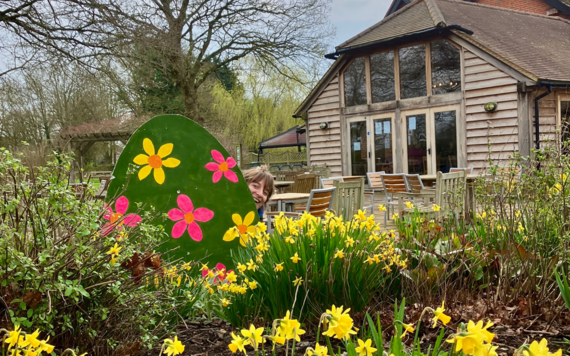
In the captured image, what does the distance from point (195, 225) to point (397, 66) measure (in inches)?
450

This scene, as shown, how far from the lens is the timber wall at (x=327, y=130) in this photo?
580 inches

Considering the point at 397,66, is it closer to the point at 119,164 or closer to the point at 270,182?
the point at 270,182

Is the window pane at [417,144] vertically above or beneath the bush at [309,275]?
above

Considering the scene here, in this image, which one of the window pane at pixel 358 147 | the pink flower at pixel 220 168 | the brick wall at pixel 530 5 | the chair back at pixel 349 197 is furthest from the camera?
the brick wall at pixel 530 5

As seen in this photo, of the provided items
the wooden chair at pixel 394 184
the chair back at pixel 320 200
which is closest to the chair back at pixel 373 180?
the wooden chair at pixel 394 184

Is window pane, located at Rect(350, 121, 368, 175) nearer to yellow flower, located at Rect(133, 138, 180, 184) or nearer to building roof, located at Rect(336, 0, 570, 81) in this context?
building roof, located at Rect(336, 0, 570, 81)

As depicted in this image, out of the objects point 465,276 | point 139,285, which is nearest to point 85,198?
point 139,285

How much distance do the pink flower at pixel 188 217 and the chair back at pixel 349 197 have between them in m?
2.46

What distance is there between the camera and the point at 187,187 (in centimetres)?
316

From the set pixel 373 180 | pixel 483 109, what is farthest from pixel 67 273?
pixel 483 109

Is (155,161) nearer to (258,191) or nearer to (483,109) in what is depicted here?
(258,191)

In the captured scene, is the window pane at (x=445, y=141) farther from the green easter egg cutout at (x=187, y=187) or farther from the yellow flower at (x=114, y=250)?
the yellow flower at (x=114, y=250)

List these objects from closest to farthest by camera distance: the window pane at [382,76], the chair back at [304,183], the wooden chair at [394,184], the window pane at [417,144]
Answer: the wooden chair at [394,184] → the chair back at [304,183] → the window pane at [417,144] → the window pane at [382,76]

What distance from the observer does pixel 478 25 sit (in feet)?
45.2
